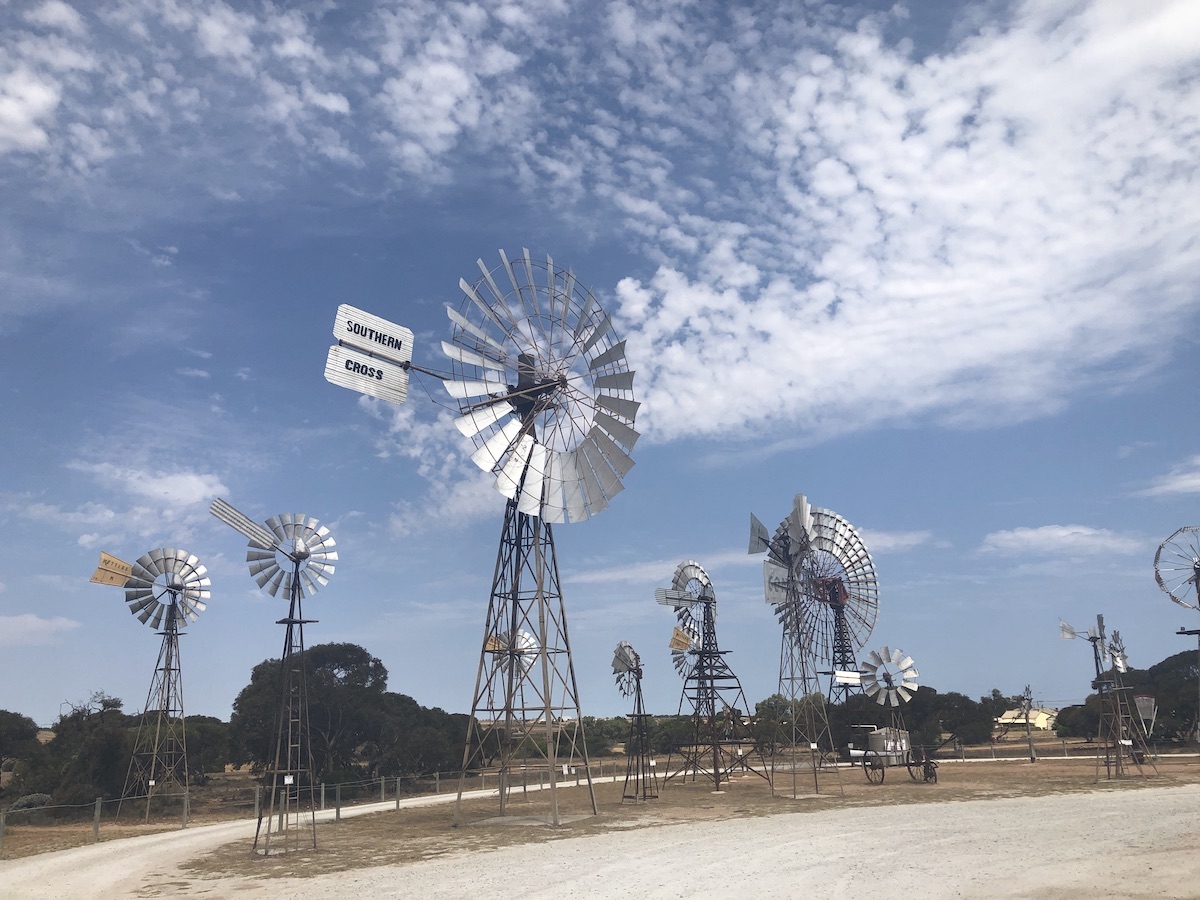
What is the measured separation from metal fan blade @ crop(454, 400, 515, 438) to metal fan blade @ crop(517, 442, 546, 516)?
1.57m

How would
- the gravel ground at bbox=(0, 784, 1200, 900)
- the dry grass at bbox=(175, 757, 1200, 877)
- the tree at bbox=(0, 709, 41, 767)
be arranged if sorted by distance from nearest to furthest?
the gravel ground at bbox=(0, 784, 1200, 900)
the dry grass at bbox=(175, 757, 1200, 877)
the tree at bbox=(0, 709, 41, 767)

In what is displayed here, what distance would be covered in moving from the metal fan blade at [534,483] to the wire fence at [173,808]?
821 cm

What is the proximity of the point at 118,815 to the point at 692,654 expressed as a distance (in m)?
27.2

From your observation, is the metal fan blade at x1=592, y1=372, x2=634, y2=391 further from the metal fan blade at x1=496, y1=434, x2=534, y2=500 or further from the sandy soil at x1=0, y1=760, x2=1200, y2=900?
the sandy soil at x1=0, y1=760, x2=1200, y2=900

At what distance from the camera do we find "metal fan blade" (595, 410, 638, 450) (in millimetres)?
28828

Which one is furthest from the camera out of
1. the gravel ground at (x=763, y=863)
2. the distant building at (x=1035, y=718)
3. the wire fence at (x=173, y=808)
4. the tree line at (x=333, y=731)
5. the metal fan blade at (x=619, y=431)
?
the distant building at (x=1035, y=718)

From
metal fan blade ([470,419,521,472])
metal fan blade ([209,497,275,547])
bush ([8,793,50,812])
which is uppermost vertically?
metal fan blade ([470,419,521,472])

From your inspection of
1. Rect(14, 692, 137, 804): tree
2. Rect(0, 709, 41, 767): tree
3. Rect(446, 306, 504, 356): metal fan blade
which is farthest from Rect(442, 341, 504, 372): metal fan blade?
Rect(0, 709, 41, 767): tree

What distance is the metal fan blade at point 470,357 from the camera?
26.9 m

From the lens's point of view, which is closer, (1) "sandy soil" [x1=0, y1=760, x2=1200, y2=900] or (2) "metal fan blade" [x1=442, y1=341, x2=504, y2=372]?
(1) "sandy soil" [x1=0, y1=760, x2=1200, y2=900]

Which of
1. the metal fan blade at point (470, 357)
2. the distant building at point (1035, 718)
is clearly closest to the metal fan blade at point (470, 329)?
the metal fan blade at point (470, 357)

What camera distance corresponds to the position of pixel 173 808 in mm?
40188

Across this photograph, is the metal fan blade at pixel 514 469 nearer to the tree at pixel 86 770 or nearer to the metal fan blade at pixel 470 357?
the metal fan blade at pixel 470 357

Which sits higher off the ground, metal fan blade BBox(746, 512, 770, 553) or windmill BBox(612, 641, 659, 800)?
metal fan blade BBox(746, 512, 770, 553)
